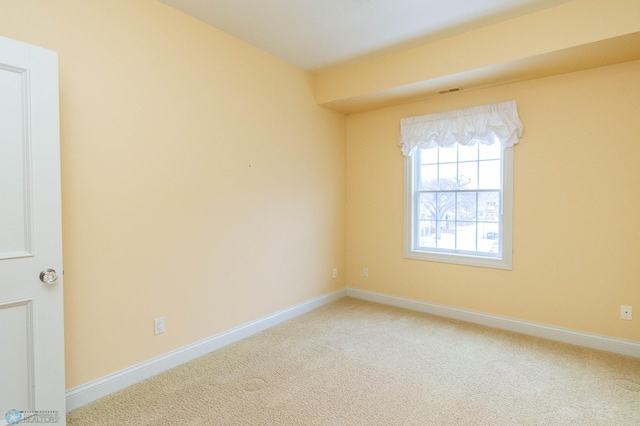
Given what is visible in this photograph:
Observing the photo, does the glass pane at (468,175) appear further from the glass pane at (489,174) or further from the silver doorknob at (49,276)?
the silver doorknob at (49,276)

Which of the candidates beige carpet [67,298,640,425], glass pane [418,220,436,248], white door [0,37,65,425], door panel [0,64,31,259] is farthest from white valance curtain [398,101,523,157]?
door panel [0,64,31,259]

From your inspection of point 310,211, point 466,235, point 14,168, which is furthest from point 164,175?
point 466,235

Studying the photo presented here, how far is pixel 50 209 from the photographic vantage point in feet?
5.93

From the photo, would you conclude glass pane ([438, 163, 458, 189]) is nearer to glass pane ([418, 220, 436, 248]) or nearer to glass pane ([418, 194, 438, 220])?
glass pane ([418, 194, 438, 220])

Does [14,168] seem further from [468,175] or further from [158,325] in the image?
[468,175]

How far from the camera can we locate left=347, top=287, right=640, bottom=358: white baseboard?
282 centimetres

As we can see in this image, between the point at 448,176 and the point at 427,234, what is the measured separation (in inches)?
27.8

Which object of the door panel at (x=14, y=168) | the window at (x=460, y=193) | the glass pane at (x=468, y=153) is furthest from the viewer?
the glass pane at (x=468, y=153)

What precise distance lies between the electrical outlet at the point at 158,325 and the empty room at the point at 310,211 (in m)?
0.03

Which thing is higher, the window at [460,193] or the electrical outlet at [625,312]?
the window at [460,193]

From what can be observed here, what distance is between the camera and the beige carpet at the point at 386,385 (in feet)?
6.59

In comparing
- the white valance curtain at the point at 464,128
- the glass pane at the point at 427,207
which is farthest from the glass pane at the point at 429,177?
the white valance curtain at the point at 464,128

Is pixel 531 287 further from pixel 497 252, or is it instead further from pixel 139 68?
pixel 139 68

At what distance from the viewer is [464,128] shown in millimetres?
3492
